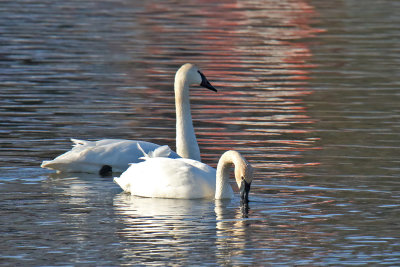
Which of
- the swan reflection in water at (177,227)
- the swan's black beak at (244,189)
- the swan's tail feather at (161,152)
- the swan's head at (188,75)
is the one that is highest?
the swan's head at (188,75)

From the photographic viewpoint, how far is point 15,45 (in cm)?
2683

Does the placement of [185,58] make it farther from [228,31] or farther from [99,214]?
[99,214]

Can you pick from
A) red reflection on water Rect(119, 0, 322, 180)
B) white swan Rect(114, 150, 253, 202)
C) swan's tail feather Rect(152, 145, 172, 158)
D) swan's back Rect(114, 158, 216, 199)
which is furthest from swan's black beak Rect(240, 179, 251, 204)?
red reflection on water Rect(119, 0, 322, 180)

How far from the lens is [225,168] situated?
35.3ft

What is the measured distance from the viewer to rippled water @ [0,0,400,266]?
30.2ft

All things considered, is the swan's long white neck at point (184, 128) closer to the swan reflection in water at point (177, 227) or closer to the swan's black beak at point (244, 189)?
the swan reflection in water at point (177, 227)

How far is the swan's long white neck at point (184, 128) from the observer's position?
1268 cm

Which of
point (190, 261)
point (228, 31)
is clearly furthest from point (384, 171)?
point (228, 31)

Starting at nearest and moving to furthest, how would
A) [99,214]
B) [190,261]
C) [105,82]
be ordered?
[190,261] < [99,214] < [105,82]

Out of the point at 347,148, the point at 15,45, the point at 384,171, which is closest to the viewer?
the point at 384,171

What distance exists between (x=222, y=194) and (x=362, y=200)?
135 centimetres

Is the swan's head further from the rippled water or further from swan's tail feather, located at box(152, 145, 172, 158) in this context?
swan's tail feather, located at box(152, 145, 172, 158)

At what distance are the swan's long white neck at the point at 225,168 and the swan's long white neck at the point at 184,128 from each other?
1.80 meters

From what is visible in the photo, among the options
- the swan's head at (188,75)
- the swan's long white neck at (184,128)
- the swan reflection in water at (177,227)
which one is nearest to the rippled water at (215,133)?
the swan reflection in water at (177,227)
